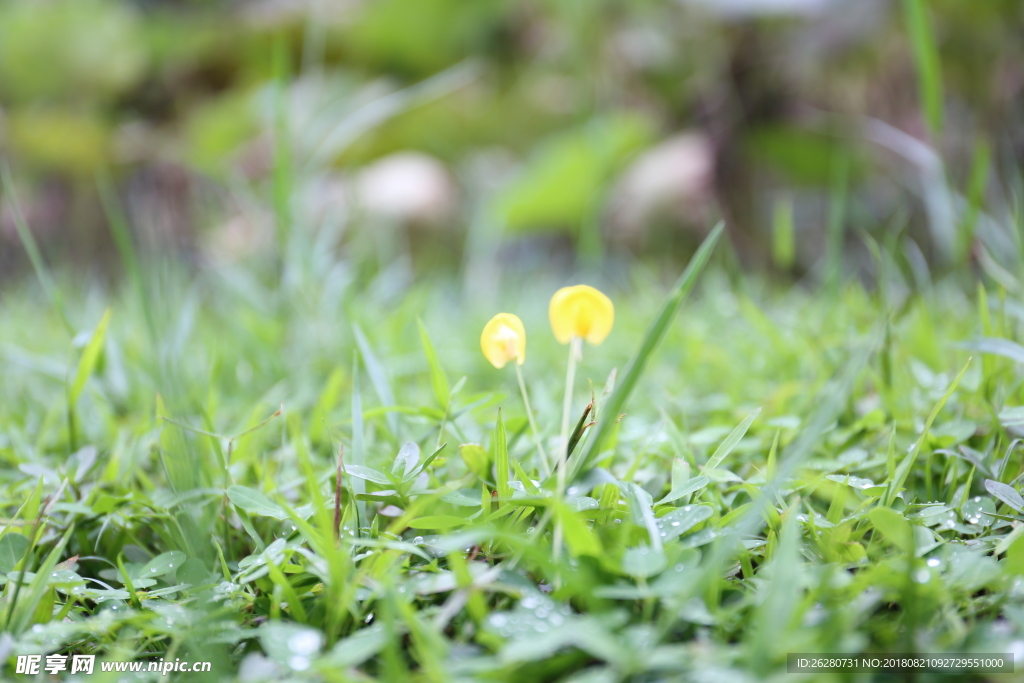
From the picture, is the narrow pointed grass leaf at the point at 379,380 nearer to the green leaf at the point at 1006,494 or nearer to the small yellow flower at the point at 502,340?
the small yellow flower at the point at 502,340

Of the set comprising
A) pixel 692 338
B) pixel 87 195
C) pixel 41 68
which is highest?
pixel 41 68

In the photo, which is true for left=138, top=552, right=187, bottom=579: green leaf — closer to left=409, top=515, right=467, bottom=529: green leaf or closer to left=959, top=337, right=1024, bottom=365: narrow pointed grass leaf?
left=409, top=515, right=467, bottom=529: green leaf

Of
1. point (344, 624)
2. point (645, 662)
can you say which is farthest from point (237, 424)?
point (645, 662)

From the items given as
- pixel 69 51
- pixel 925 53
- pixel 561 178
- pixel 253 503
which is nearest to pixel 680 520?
pixel 253 503

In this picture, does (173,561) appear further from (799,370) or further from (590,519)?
(799,370)

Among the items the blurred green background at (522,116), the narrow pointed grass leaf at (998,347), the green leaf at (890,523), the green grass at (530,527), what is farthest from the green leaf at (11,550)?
the blurred green background at (522,116)

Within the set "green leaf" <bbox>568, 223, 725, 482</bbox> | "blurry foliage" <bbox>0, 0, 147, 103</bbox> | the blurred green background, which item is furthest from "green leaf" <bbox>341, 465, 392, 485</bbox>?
"blurry foliage" <bbox>0, 0, 147, 103</bbox>
